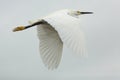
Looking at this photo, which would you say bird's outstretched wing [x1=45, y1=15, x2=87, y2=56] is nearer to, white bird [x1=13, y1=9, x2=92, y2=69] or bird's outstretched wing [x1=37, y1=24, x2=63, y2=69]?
white bird [x1=13, y1=9, x2=92, y2=69]

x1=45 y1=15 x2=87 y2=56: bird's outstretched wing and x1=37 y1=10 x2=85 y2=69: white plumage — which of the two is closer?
x1=45 y1=15 x2=87 y2=56: bird's outstretched wing

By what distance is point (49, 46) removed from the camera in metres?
14.5

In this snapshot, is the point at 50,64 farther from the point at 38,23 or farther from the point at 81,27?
the point at 81,27

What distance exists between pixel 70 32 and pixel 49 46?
9.51 ft

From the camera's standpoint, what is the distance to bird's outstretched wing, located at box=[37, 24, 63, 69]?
14.2 meters

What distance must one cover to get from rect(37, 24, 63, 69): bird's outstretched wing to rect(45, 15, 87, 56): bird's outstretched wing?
6.25 ft

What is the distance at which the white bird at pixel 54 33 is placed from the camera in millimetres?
11711

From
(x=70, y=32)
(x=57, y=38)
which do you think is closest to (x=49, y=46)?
(x=57, y=38)

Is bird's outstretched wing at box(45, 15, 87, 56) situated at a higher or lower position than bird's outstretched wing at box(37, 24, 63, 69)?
higher

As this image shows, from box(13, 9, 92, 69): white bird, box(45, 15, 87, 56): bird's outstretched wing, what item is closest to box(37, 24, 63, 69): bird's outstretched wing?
box(13, 9, 92, 69): white bird

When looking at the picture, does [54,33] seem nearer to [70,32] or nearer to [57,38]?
[57,38]

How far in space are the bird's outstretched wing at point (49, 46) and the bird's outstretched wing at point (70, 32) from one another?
6.25 feet

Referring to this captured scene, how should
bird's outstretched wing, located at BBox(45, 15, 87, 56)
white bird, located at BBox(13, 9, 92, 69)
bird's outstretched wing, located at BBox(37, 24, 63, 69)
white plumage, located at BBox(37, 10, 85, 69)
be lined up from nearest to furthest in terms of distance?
bird's outstretched wing, located at BBox(45, 15, 87, 56), white plumage, located at BBox(37, 10, 85, 69), white bird, located at BBox(13, 9, 92, 69), bird's outstretched wing, located at BBox(37, 24, 63, 69)

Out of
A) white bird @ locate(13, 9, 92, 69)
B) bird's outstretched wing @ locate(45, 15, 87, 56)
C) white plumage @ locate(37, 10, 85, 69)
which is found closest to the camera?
bird's outstretched wing @ locate(45, 15, 87, 56)
